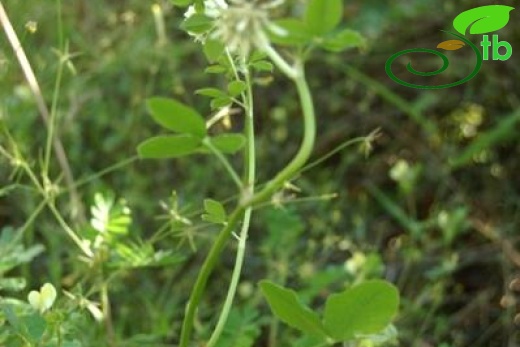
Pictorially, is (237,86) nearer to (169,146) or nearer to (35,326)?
(169,146)

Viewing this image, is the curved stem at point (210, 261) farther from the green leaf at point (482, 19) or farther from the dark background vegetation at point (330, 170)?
the green leaf at point (482, 19)

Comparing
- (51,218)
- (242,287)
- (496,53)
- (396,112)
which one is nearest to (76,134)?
(51,218)

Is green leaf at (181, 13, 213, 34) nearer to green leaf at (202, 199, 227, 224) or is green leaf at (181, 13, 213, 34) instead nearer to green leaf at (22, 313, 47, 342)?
green leaf at (202, 199, 227, 224)

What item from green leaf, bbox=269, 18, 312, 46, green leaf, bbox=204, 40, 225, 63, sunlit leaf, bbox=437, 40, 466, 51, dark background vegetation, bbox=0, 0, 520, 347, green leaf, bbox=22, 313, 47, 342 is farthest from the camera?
sunlit leaf, bbox=437, 40, 466, 51

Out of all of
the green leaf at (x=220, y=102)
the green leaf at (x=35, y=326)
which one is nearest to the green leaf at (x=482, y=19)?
the green leaf at (x=220, y=102)

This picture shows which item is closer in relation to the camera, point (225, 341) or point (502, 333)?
point (225, 341)

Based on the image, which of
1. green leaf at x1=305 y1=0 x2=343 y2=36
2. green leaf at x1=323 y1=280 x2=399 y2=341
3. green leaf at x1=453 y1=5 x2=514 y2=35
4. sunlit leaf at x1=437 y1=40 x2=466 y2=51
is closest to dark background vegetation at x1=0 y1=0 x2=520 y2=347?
sunlit leaf at x1=437 y1=40 x2=466 y2=51

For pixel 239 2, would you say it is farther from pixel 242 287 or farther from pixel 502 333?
pixel 502 333
